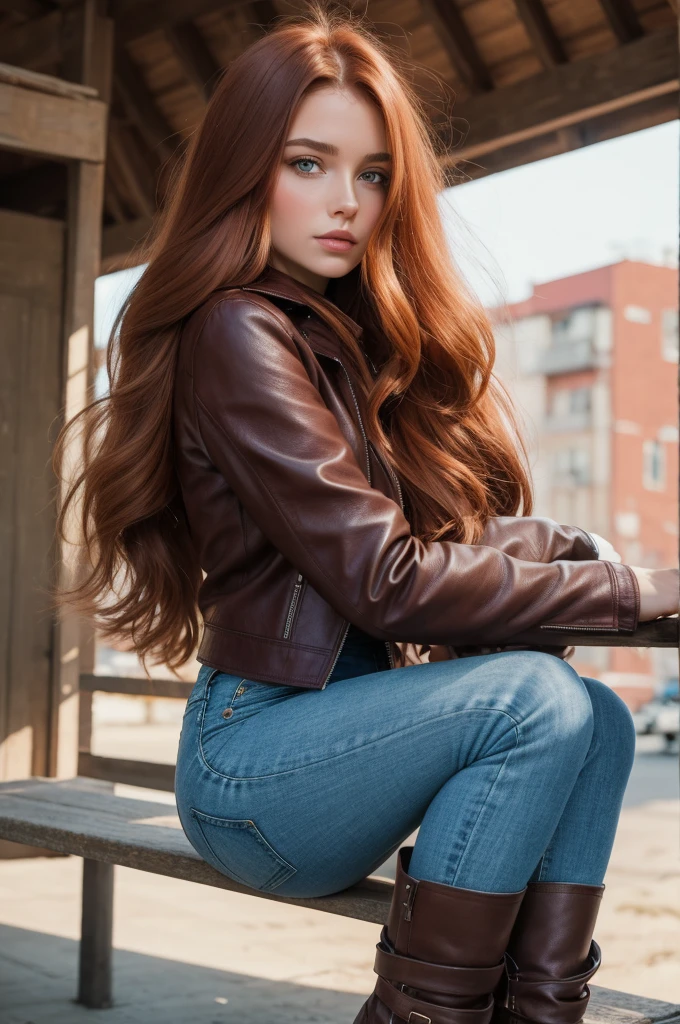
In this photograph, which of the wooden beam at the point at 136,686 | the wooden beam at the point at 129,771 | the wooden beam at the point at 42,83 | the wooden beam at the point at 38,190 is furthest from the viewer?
the wooden beam at the point at 38,190

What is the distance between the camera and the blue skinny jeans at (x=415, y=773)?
1.39 metres

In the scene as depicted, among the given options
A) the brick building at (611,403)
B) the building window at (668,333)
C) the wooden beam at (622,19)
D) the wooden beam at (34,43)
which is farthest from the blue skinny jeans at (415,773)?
the building window at (668,333)

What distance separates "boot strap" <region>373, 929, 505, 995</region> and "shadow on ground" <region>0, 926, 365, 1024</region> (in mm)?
1613

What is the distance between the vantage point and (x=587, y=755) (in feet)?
5.07

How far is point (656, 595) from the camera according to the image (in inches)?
58.8

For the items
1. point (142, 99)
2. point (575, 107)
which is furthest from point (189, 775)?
point (142, 99)

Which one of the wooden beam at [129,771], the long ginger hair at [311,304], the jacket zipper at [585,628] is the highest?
the long ginger hair at [311,304]

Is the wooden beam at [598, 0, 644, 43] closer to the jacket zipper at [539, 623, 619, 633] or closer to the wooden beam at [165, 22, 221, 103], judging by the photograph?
the wooden beam at [165, 22, 221, 103]

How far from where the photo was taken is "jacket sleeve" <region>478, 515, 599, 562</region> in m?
1.64

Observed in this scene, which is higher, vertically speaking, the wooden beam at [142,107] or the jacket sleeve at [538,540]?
the wooden beam at [142,107]

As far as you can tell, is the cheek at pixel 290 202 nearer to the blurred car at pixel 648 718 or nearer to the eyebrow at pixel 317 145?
the eyebrow at pixel 317 145

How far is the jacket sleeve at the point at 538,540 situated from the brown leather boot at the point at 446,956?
0.44m

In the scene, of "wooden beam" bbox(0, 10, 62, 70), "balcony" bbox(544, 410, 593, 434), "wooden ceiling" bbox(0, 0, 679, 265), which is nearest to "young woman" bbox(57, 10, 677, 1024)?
"wooden ceiling" bbox(0, 0, 679, 265)

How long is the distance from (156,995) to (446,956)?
6.36 feet
